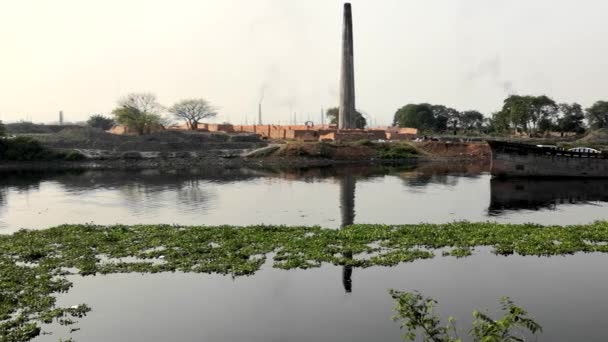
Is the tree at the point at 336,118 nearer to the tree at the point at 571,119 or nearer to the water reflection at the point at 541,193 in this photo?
the tree at the point at 571,119

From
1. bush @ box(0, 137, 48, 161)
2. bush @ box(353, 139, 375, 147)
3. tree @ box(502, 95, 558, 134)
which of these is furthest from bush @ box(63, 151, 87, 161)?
tree @ box(502, 95, 558, 134)

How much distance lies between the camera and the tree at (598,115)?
132m

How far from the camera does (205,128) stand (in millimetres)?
118688

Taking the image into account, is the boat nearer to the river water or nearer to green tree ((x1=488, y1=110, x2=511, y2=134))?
the river water

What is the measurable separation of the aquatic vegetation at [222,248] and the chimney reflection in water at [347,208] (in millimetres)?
928

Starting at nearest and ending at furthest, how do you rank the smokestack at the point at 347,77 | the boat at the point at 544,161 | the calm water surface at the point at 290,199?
1. the calm water surface at the point at 290,199
2. the boat at the point at 544,161
3. the smokestack at the point at 347,77

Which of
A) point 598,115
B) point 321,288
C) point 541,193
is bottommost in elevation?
point 541,193

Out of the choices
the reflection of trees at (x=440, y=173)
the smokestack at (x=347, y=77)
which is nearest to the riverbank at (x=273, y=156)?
the reflection of trees at (x=440, y=173)

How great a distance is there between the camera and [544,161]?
196ft

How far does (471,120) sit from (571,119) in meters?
39.4

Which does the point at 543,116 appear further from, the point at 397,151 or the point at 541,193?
the point at 541,193

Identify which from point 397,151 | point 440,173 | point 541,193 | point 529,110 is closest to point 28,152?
point 397,151

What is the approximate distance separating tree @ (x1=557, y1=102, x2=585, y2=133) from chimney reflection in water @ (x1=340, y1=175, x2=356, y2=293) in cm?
9045

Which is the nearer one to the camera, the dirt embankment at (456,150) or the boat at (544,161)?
the boat at (544,161)
